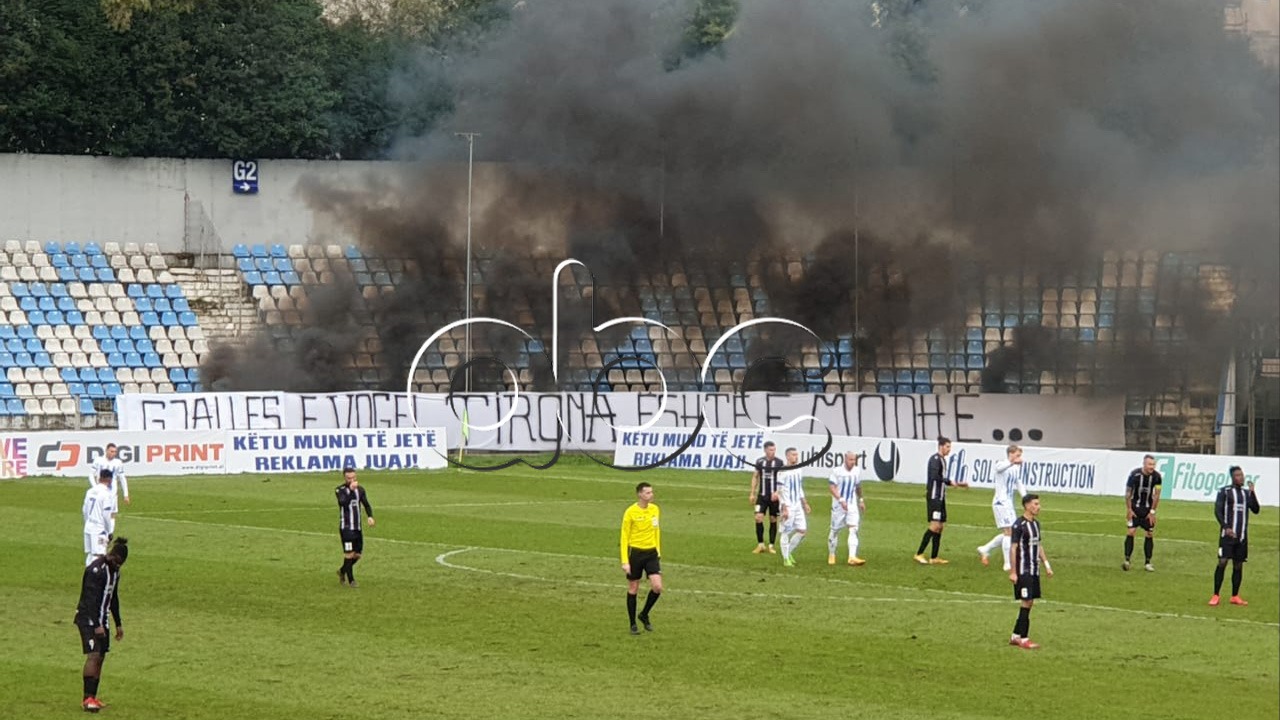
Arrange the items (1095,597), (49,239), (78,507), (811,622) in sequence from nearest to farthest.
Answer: (811,622) < (1095,597) < (78,507) < (49,239)

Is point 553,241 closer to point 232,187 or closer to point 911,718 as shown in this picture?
point 232,187

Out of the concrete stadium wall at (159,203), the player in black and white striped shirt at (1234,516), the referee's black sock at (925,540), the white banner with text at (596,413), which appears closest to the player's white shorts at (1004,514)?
the referee's black sock at (925,540)

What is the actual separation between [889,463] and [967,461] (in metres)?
3.01

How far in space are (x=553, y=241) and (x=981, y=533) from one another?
31.9 meters

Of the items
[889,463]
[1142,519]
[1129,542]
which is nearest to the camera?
[1142,519]

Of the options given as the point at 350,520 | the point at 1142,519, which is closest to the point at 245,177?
the point at 350,520

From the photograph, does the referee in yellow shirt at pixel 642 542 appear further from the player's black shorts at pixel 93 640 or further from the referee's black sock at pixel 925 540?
the referee's black sock at pixel 925 540

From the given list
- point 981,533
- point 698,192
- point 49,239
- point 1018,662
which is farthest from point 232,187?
point 1018,662

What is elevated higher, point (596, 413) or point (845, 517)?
point (596, 413)

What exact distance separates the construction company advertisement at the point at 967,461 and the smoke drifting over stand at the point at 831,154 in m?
9.29

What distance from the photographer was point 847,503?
98.0ft

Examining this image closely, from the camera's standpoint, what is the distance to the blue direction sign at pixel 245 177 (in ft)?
218

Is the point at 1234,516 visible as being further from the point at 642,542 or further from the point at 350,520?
the point at 350,520

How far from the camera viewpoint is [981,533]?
36.0 m
